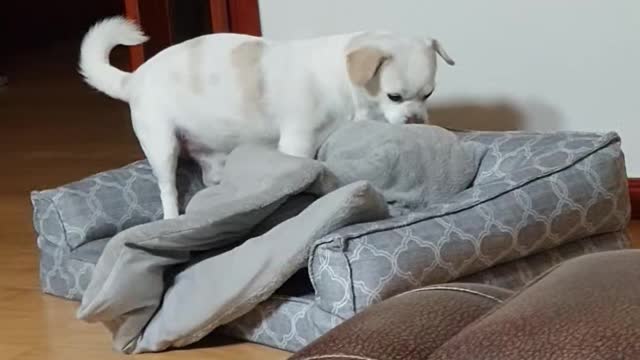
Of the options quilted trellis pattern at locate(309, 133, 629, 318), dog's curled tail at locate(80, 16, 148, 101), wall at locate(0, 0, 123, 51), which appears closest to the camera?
quilted trellis pattern at locate(309, 133, 629, 318)

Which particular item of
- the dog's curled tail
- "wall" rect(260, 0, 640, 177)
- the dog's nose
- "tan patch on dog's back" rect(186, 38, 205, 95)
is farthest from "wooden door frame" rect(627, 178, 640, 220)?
the dog's curled tail

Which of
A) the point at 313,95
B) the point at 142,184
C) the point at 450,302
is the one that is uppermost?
the point at 450,302

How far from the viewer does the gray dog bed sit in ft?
5.70

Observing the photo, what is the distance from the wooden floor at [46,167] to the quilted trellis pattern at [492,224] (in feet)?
0.74

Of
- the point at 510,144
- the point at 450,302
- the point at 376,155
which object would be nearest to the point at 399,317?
the point at 450,302

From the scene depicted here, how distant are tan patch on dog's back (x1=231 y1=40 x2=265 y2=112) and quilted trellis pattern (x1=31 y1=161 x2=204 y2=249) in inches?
10.3

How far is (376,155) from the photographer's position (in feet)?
6.62

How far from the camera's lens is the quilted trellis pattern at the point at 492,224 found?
5.62 ft

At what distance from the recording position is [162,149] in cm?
226

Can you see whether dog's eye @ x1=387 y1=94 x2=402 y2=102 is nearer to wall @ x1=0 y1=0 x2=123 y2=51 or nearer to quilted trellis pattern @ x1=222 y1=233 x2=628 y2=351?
quilted trellis pattern @ x1=222 y1=233 x2=628 y2=351

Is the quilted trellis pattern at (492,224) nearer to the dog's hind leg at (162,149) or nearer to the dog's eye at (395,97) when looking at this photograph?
the dog's eye at (395,97)

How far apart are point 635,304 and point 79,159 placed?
2.95 m

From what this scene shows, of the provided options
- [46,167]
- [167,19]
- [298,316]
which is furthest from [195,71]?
[46,167]

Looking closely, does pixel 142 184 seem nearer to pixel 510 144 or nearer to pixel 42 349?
pixel 42 349
